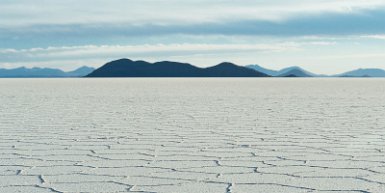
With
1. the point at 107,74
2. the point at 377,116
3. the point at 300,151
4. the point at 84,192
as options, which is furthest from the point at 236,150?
the point at 107,74

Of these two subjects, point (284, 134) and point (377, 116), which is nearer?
point (284, 134)

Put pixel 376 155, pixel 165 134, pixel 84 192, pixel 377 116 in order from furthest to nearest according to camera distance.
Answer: pixel 377 116 → pixel 165 134 → pixel 376 155 → pixel 84 192

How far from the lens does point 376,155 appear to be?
4535mm

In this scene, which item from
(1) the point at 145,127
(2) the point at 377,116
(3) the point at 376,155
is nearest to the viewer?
(3) the point at 376,155

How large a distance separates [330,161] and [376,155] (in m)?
0.48

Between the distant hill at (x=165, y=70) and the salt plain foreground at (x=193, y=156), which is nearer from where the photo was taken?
the salt plain foreground at (x=193, y=156)

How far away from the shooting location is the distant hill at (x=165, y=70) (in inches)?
5281

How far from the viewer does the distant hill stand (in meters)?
134

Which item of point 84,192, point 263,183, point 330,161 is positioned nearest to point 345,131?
point 330,161

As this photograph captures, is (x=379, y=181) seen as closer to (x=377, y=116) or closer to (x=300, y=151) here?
(x=300, y=151)

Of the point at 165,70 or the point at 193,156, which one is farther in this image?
the point at 165,70

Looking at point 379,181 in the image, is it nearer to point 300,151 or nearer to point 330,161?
point 330,161

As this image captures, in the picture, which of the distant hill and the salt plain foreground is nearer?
the salt plain foreground

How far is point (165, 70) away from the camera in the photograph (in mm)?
139125
